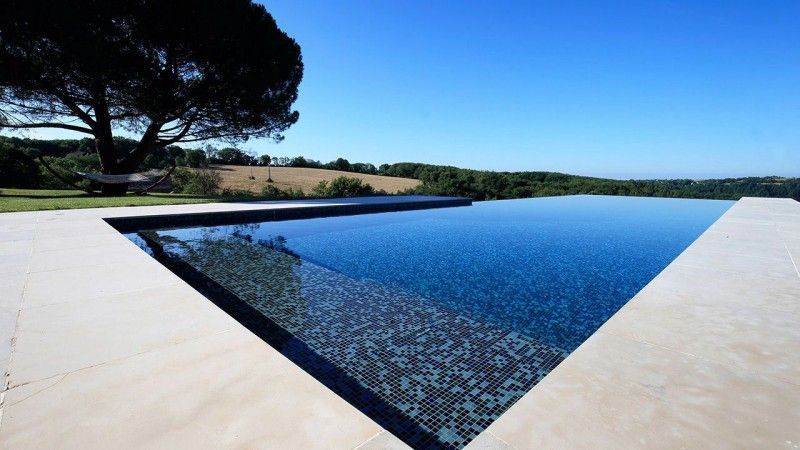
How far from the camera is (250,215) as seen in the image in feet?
25.4

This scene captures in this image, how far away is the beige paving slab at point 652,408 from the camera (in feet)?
4.06

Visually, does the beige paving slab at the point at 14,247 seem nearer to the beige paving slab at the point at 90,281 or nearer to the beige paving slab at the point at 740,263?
the beige paving slab at the point at 90,281

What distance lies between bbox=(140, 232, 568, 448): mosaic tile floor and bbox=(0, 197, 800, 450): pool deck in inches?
21.4

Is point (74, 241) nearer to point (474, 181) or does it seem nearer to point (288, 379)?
point (288, 379)

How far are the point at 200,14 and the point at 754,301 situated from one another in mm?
13626

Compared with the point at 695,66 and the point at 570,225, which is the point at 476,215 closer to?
the point at 570,225

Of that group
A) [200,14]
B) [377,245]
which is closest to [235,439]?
[377,245]

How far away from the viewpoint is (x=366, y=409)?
6.40 ft

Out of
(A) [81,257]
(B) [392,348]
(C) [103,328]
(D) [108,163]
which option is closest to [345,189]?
(D) [108,163]

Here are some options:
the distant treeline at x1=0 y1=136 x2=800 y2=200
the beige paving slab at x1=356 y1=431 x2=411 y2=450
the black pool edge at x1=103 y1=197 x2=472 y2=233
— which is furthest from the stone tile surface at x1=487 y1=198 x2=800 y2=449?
the distant treeline at x1=0 y1=136 x2=800 y2=200

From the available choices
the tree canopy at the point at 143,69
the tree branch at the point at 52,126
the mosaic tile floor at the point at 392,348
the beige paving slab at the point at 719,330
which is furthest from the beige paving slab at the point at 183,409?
the tree branch at the point at 52,126

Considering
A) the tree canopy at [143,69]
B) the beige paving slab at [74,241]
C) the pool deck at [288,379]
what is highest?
the tree canopy at [143,69]

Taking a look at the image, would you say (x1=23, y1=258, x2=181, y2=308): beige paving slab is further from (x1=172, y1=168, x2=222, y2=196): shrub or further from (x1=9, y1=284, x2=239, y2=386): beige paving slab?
(x1=172, y1=168, x2=222, y2=196): shrub

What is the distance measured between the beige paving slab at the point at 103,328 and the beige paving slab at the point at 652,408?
5.69ft
